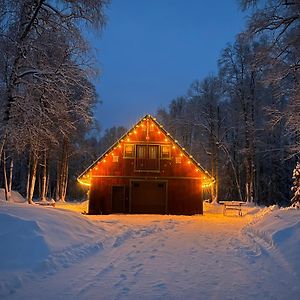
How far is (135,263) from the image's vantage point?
794cm

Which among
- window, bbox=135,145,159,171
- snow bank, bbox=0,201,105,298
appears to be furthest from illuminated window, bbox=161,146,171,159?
snow bank, bbox=0,201,105,298

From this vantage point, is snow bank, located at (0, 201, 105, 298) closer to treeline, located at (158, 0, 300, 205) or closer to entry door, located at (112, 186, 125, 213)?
treeline, located at (158, 0, 300, 205)

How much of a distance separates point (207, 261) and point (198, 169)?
17874mm

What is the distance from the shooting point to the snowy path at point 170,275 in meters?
5.65

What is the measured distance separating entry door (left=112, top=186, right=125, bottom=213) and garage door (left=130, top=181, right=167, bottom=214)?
0.64 metres

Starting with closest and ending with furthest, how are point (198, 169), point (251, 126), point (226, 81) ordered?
point (198, 169)
point (251, 126)
point (226, 81)

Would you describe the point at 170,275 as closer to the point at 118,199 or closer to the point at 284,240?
the point at 284,240

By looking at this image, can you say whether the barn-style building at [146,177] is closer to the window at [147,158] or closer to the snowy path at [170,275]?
the window at [147,158]

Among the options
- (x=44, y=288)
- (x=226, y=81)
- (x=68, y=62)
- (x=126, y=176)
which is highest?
(x=226, y=81)

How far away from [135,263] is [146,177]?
18.4m

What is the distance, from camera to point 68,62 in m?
13.2

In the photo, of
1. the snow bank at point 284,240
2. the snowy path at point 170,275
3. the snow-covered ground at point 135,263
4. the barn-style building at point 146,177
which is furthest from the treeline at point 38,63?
the barn-style building at point 146,177

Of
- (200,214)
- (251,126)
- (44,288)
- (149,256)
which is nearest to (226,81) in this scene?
(251,126)

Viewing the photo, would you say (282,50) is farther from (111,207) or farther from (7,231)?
(111,207)
